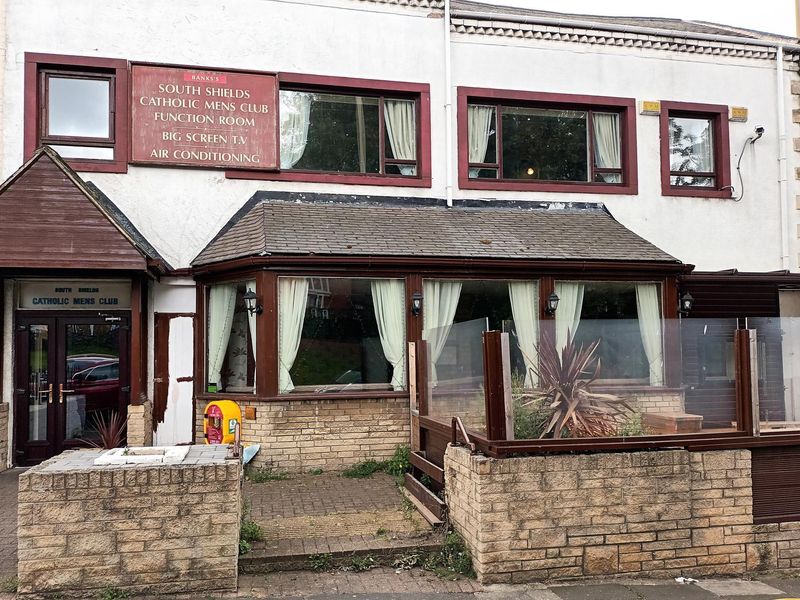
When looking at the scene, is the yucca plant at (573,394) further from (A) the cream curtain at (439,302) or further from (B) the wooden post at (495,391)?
(A) the cream curtain at (439,302)

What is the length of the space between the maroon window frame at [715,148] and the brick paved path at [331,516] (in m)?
7.43

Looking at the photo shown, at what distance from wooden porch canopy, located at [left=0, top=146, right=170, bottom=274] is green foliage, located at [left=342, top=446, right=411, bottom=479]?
3.76m

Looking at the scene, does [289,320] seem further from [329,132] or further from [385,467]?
[329,132]

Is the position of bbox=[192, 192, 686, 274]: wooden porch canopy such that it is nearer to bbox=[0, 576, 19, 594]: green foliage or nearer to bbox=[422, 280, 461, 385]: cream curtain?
bbox=[422, 280, 461, 385]: cream curtain

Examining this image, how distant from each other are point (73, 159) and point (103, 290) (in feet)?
6.33

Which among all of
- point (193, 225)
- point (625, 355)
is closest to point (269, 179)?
point (193, 225)

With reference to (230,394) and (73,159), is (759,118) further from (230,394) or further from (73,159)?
(73,159)

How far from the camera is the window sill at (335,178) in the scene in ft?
34.7

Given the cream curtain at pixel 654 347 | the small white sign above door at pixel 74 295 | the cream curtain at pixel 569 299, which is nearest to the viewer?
the cream curtain at pixel 654 347

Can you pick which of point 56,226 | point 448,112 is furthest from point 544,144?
point 56,226

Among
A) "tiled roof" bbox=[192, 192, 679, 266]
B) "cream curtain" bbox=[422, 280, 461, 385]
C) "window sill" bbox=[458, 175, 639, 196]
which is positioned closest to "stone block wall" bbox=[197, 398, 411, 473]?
"cream curtain" bbox=[422, 280, 461, 385]

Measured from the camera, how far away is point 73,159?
9.99 m

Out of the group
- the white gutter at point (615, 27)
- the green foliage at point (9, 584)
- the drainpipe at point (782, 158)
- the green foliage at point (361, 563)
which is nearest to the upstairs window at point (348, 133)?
the white gutter at point (615, 27)

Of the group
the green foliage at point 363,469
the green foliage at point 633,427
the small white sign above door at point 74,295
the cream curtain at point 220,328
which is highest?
the small white sign above door at point 74,295
